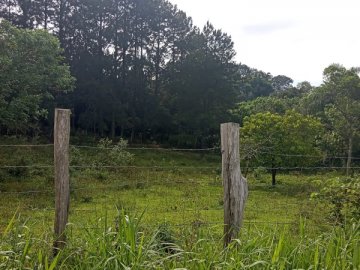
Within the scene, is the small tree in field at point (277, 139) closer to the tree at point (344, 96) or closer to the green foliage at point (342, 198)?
the tree at point (344, 96)

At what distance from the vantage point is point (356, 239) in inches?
136

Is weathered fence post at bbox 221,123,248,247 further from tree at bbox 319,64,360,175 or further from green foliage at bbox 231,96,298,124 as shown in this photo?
green foliage at bbox 231,96,298,124

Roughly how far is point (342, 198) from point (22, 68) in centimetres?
1515

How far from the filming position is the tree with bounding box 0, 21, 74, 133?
16.3m

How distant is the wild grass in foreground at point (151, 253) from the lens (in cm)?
286

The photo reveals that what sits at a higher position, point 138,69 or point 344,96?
point 138,69

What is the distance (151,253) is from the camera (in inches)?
118

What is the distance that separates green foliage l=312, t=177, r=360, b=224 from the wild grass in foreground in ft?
7.01

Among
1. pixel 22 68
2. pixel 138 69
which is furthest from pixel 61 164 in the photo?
pixel 138 69

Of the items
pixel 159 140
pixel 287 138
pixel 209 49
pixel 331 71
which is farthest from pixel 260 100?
pixel 287 138

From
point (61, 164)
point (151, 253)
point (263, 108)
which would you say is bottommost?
point (151, 253)

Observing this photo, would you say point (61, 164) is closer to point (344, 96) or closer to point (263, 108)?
point (344, 96)

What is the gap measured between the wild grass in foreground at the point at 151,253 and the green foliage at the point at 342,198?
2137 millimetres

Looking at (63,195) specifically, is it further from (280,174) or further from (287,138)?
(280,174)
